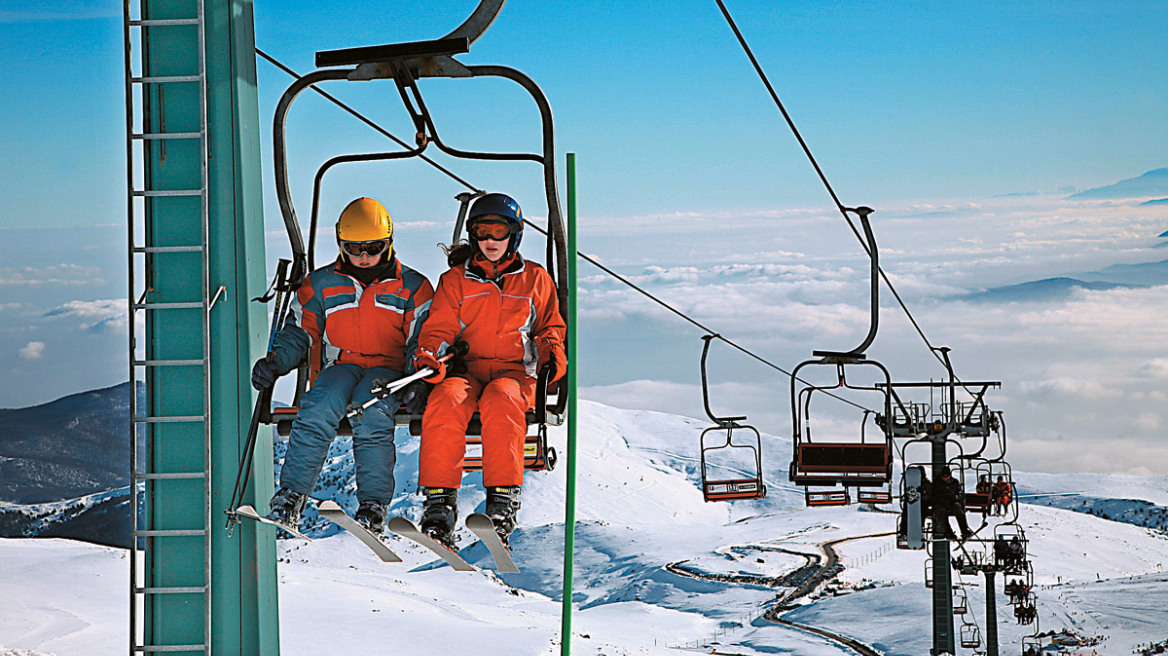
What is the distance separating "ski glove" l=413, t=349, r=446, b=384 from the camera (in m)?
4.07

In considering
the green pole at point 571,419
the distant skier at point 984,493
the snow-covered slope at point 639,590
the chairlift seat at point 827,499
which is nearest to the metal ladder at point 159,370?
the green pole at point 571,419

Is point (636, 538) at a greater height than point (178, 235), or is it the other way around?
point (178, 235)

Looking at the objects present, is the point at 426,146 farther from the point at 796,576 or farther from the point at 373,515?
the point at 796,576

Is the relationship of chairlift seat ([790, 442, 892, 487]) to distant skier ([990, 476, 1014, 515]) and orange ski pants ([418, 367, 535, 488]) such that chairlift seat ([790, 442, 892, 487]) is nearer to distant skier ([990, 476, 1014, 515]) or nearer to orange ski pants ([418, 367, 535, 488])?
distant skier ([990, 476, 1014, 515])

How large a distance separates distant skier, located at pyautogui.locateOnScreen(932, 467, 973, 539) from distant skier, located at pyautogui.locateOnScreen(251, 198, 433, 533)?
1253cm

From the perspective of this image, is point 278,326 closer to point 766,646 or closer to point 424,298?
point 424,298

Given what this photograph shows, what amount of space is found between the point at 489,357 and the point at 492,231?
0.51 meters

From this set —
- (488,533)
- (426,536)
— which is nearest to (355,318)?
(426,536)

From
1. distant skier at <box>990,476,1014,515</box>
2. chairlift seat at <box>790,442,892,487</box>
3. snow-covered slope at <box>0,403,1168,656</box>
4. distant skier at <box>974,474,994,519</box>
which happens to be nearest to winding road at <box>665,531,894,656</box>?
snow-covered slope at <box>0,403,1168,656</box>

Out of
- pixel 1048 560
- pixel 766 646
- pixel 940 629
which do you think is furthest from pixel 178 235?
pixel 1048 560

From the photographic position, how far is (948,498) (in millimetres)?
15445

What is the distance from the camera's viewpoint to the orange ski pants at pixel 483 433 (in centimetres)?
396

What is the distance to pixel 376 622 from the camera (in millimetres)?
24406

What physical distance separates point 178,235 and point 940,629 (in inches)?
582
